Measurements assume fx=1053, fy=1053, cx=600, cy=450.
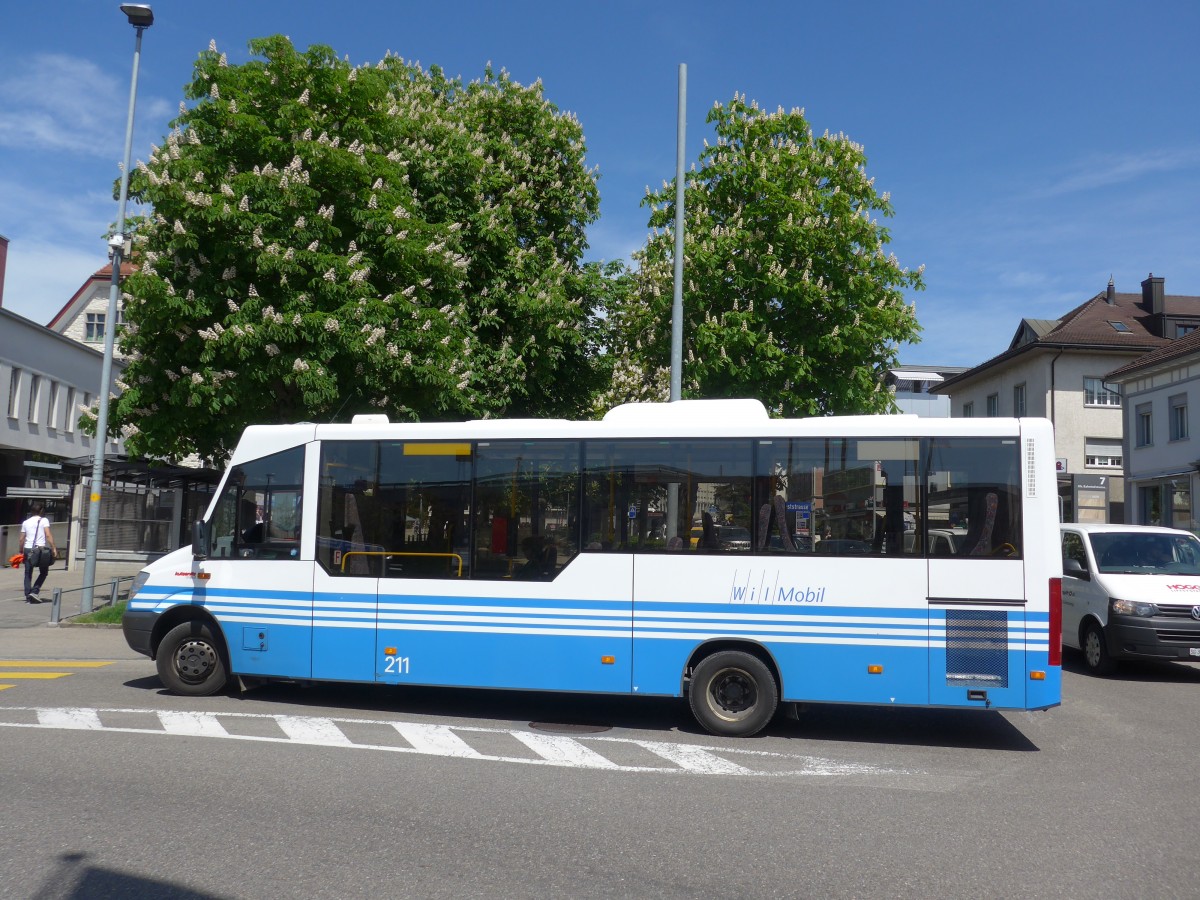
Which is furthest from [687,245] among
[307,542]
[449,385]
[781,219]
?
[307,542]

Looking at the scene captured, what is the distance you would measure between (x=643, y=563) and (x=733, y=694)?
A: 138cm

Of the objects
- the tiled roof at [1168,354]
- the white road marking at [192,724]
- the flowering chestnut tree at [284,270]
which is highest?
the tiled roof at [1168,354]

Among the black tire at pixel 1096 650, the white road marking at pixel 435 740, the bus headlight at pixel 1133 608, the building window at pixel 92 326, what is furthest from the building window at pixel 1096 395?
the building window at pixel 92 326

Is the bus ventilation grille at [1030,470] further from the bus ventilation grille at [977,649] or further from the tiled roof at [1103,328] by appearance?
the tiled roof at [1103,328]

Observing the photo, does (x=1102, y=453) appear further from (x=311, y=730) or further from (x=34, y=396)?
(x=34, y=396)

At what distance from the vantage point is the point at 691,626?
9.20 metres

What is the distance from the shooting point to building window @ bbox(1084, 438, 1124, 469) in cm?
4372

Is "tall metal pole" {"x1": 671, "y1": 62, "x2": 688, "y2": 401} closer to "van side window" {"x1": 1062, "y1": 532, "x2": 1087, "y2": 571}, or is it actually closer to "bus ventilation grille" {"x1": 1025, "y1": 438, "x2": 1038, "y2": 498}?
"van side window" {"x1": 1062, "y1": 532, "x2": 1087, "y2": 571}

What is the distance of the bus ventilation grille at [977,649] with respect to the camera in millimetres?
8656

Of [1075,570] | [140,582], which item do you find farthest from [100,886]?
[1075,570]

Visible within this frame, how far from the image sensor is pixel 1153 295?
1895 inches

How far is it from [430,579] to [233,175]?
913cm

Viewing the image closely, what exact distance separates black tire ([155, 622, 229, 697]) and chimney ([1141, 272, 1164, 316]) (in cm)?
4714

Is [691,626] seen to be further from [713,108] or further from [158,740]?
[713,108]
